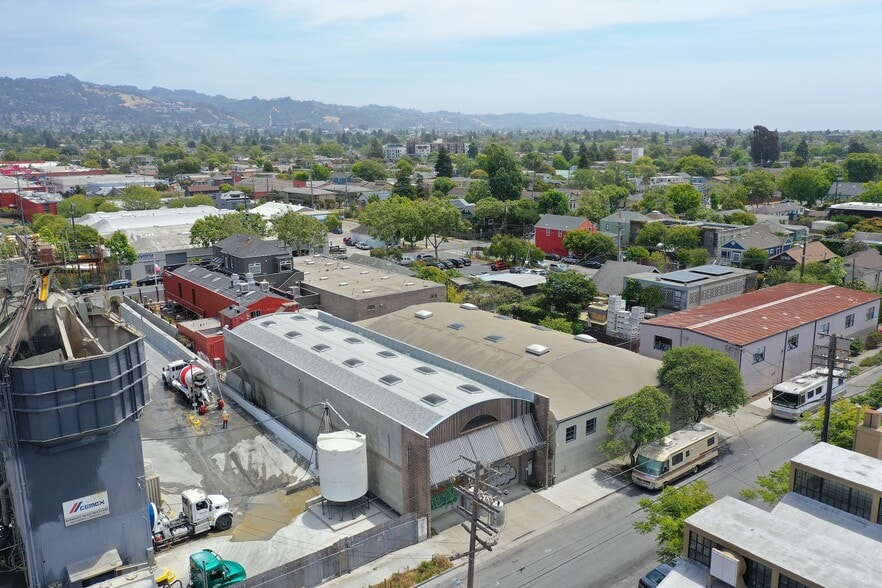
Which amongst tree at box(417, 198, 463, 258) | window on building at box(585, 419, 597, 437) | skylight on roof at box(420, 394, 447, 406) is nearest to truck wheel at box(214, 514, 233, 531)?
skylight on roof at box(420, 394, 447, 406)

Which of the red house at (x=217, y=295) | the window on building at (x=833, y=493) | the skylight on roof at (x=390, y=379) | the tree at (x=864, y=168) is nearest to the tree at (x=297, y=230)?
the red house at (x=217, y=295)

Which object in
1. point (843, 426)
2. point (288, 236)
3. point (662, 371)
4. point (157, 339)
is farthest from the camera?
point (288, 236)

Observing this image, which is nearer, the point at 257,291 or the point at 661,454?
the point at 661,454

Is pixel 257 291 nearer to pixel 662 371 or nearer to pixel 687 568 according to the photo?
pixel 662 371

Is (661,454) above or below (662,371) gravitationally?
below

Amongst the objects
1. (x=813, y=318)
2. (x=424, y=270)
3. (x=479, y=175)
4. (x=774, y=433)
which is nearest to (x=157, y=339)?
(x=424, y=270)

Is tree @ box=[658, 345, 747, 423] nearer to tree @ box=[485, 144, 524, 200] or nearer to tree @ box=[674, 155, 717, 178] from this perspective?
tree @ box=[485, 144, 524, 200]
